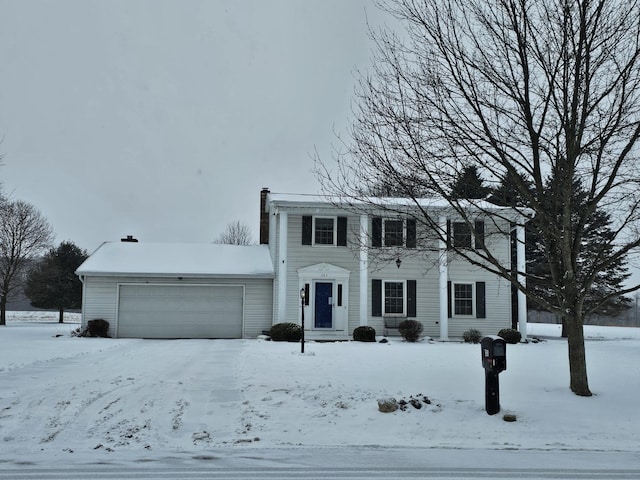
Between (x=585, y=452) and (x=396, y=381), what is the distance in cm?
398

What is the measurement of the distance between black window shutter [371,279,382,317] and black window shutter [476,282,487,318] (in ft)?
13.2

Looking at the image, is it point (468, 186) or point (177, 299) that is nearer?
point (468, 186)

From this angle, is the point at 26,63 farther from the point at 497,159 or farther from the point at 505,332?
the point at 505,332

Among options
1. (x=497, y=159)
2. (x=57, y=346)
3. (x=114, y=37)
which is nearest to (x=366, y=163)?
(x=497, y=159)

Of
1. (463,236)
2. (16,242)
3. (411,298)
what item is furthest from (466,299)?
(16,242)

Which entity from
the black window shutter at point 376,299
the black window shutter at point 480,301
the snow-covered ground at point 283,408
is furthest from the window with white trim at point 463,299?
the snow-covered ground at point 283,408

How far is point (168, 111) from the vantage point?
69.4ft

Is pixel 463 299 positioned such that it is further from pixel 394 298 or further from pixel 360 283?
pixel 360 283

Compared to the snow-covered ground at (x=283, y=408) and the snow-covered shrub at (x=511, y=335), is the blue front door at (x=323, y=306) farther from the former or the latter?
the snow-covered ground at (x=283, y=408)

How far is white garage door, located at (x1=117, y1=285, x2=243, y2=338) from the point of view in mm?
21391

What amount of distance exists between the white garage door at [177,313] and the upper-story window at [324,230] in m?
3.74

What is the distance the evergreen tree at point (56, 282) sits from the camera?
3712cm

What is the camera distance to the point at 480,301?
22172 millimetres

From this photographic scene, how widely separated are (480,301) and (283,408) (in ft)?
52.3
